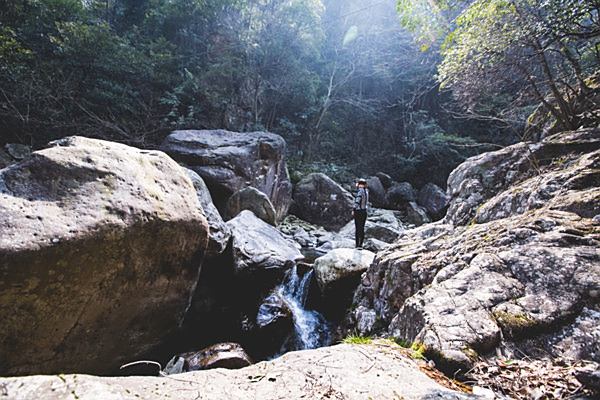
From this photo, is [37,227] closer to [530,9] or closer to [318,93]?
[530,9]

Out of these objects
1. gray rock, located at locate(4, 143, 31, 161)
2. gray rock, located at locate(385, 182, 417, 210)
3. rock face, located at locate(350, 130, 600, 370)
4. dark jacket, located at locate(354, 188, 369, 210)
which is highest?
gray rock, located at locate(4, 143, 31, 161)

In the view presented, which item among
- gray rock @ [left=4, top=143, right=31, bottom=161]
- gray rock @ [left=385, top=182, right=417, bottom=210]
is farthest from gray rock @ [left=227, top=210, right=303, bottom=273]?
gray rock @ [left=385, top=182, right=417, bottom=210]

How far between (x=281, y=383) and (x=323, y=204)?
10208 mm

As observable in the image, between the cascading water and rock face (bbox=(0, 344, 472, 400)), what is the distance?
10.5 feet

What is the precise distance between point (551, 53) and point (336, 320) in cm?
607

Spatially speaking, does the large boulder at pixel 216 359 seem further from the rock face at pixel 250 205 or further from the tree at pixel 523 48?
the tree at pixel 523 48

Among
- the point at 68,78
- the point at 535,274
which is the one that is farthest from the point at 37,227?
the point at 68,78

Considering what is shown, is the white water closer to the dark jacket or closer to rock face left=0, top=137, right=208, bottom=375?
the dark jacket

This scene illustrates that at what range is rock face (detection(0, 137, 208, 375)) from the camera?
2342 mm

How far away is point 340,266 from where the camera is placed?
516 cm

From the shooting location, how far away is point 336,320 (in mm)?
5020

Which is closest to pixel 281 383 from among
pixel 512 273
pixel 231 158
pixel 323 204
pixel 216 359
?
pixel 512 273

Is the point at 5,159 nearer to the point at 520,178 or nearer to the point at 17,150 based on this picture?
the point at 17,150

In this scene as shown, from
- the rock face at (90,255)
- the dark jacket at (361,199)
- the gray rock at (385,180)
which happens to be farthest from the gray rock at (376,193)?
the rock face at (90,255)
